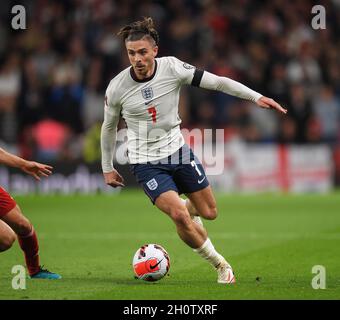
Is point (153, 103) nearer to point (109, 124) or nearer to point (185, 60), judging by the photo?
point (109, 124)

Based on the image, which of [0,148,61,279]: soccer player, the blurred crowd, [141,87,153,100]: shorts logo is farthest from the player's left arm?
the blurred crowd

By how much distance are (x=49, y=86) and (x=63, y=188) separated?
269 cm

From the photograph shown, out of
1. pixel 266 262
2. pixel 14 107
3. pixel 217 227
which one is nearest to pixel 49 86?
pixel 14 107

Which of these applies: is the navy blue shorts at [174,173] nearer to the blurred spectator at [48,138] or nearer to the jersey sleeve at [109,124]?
the jersey sleeve at [109,124]

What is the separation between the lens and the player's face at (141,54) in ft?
29.7

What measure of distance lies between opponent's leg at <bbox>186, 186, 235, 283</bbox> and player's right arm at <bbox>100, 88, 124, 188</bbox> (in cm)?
72

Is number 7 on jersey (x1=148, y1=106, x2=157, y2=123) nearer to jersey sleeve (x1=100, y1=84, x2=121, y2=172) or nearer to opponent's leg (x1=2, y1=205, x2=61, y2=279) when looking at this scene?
jersey sleeve (x1=100, y1=84, x2=121, y2=172)

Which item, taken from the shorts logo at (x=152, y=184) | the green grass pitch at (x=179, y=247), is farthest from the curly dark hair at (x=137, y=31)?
the green grass pitch at (x=179, y=247)

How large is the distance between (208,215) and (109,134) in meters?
1.21

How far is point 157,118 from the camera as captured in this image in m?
9.20

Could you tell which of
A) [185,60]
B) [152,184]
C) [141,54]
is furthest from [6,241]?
[185,60]

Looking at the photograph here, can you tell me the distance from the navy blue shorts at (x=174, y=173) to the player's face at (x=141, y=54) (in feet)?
2.80
